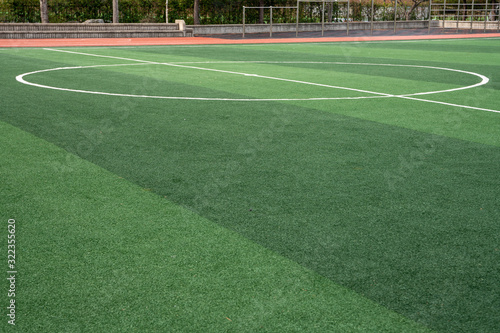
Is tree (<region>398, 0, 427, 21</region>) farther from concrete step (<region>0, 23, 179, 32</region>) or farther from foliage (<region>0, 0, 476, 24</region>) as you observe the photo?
concrete step (<region>0, 23, 179, 32</region>)

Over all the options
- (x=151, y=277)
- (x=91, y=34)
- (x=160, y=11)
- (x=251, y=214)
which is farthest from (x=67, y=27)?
(x=151, y=277)

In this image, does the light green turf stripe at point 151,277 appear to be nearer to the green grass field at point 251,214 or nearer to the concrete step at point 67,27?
the green grass field at point 251,214

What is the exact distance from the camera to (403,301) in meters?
2.85

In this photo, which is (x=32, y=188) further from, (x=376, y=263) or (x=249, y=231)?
(x=376, y=263)

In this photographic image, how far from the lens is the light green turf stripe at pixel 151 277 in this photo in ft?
8.75

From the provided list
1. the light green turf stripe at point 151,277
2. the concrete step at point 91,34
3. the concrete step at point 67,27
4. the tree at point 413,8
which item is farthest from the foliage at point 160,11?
the light green turf stripe at point 151,277

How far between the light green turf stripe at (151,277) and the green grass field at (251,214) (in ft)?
0.04

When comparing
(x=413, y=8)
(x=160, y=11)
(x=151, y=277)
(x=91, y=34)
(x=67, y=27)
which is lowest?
(x=151, y=277)

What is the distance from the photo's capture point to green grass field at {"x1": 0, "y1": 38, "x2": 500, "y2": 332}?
2.79 meters

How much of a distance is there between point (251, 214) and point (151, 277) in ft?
3.51

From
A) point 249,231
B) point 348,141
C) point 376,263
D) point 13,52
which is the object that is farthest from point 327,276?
point 13,52

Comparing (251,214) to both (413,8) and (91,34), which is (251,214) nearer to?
(91,34)

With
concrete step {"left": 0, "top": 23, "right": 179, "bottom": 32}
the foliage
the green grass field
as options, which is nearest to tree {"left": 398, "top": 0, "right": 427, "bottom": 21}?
the foliage

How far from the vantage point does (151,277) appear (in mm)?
3094
